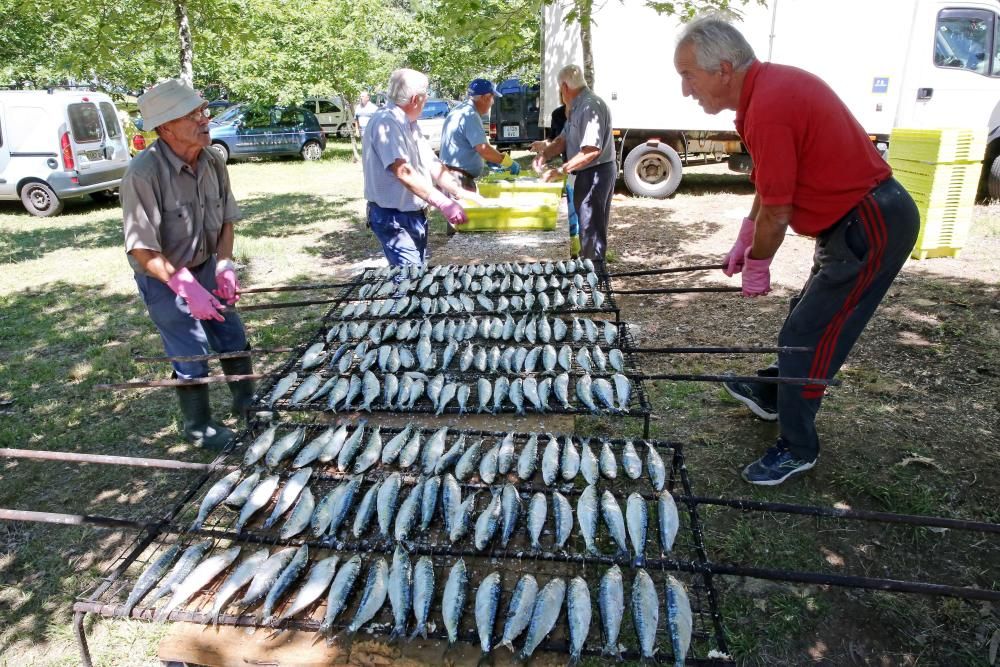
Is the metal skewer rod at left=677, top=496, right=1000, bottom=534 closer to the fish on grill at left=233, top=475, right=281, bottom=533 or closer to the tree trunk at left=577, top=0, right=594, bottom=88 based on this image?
the fish on grill at left=233, top=475, right=281, bottom=533

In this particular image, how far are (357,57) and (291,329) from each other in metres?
15.4

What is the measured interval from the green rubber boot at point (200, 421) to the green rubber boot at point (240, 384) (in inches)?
9.2

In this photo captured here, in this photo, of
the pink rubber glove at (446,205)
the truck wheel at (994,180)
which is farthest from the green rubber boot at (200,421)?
the truck wheel at (994,180)

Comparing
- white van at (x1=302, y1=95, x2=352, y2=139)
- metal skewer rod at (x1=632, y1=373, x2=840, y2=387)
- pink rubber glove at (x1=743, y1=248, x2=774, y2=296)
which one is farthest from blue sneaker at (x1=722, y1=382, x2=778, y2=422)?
white van at (x1=302, y1=95, x2=352, y2=139)

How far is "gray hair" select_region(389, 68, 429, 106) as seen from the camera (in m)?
4.22

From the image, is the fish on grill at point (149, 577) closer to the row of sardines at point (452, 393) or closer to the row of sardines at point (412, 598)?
the row of sardines at point (412, 598)

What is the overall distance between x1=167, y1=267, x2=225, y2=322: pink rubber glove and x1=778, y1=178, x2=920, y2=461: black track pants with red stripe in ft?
10.2

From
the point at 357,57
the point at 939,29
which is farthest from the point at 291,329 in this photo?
the point at 357,57

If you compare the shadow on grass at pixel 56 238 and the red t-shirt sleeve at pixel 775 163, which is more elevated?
the red t-shirt sleeve at pixel 775 163

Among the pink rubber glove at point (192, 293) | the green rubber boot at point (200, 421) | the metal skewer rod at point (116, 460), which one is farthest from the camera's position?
the green rubber boot at point (200, 421)

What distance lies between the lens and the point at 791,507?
1.93 m

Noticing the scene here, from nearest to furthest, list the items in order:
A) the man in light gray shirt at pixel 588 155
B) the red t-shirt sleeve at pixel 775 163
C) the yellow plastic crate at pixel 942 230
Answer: the red t-shirt sleeve at pixel 775 163
the man in light gray shirt at pixel 588 155
the yellow plastic crate at pixel 942 230

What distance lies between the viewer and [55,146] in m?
10.6

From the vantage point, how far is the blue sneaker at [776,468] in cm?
322
